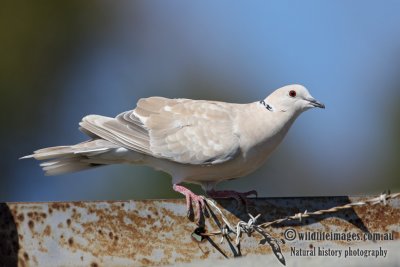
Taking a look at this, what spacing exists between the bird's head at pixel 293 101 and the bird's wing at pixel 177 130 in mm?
306

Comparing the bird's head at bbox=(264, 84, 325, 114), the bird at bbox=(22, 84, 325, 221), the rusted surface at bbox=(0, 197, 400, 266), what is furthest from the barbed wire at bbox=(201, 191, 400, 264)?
the bird's head at bbox=(264, 84, 325, 114)

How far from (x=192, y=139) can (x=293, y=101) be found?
0.70 metres

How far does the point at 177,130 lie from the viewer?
657cm

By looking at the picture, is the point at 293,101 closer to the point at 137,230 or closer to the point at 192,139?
the point at 192,139

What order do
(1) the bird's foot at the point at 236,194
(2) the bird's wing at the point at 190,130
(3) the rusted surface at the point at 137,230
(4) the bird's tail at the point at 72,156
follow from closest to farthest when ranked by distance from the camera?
Answer: 1. (3) the rusted surface at the point at 137,230
2. (1) the bird's foot at the point at 236,194
3. (2) the bird's wing at the point at 190,130
4. (4) the bird's tail at the point at 72,156

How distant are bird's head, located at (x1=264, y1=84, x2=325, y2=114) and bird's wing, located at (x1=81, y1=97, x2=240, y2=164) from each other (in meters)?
0.31

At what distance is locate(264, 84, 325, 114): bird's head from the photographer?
648 cm

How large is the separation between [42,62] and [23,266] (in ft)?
40.6

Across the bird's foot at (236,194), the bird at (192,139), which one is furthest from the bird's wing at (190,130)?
the bird's foot at (236,194)

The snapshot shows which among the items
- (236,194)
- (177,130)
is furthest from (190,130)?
(236,194)

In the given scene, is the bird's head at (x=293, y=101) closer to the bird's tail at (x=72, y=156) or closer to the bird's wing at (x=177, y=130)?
the bird's wing at (x=177, y=130)

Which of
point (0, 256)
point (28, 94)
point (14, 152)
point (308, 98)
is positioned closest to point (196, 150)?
point (308, 98)

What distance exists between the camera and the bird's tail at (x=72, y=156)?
6.39 metres

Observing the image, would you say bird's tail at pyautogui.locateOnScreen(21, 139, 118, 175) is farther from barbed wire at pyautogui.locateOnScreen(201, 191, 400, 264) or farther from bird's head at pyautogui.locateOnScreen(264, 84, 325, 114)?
barbed wire at pyautogui.locateOnScreen(201, 191, 400, 264)
